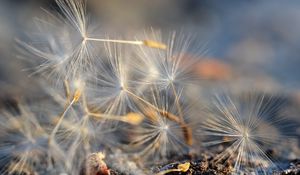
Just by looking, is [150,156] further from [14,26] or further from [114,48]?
[14,26]

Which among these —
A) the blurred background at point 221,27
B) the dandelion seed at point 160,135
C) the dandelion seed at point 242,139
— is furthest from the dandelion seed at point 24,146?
the blurred background at point 221,27

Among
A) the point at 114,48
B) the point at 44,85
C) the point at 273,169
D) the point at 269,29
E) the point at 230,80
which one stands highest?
the point at 269,29

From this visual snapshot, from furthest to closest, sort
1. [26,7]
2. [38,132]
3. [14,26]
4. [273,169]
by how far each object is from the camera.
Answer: [26,7]
[14,26]
[38,132]
[273,169]

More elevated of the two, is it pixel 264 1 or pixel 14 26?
pixel 264 1

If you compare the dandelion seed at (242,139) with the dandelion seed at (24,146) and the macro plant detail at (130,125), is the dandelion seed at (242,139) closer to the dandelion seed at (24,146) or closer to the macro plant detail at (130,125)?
the macro plant detail at (130,125)

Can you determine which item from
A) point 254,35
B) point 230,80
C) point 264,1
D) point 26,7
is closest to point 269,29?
point 254,35

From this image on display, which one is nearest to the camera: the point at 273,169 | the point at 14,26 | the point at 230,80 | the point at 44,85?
the point at 273,169
